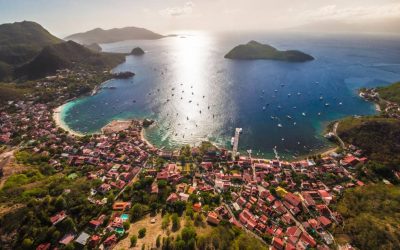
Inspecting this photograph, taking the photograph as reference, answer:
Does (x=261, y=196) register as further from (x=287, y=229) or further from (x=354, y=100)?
(x=354, y=100)

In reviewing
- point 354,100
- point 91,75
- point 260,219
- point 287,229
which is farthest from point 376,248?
point 91,75

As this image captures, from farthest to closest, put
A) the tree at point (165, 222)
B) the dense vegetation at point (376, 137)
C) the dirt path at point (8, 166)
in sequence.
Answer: the dense vegetation at point (376, 137) → the dirt path at point (8, 166) → the tree at point (165, 222)

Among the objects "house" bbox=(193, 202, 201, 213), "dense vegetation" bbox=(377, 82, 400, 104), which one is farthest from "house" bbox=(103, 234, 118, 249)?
"dense vegetation" bbox=(377, 82, 400, 104)

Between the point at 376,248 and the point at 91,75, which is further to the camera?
the point at 91,75

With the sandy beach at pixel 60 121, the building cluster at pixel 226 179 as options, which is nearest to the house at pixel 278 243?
the building cluster at pixel 226 179

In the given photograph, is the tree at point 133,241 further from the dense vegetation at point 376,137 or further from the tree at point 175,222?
the dense vegetation at point 376,137

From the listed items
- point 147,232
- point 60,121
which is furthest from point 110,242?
point 60,121

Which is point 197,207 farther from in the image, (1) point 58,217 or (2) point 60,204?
(2) point 60,204
